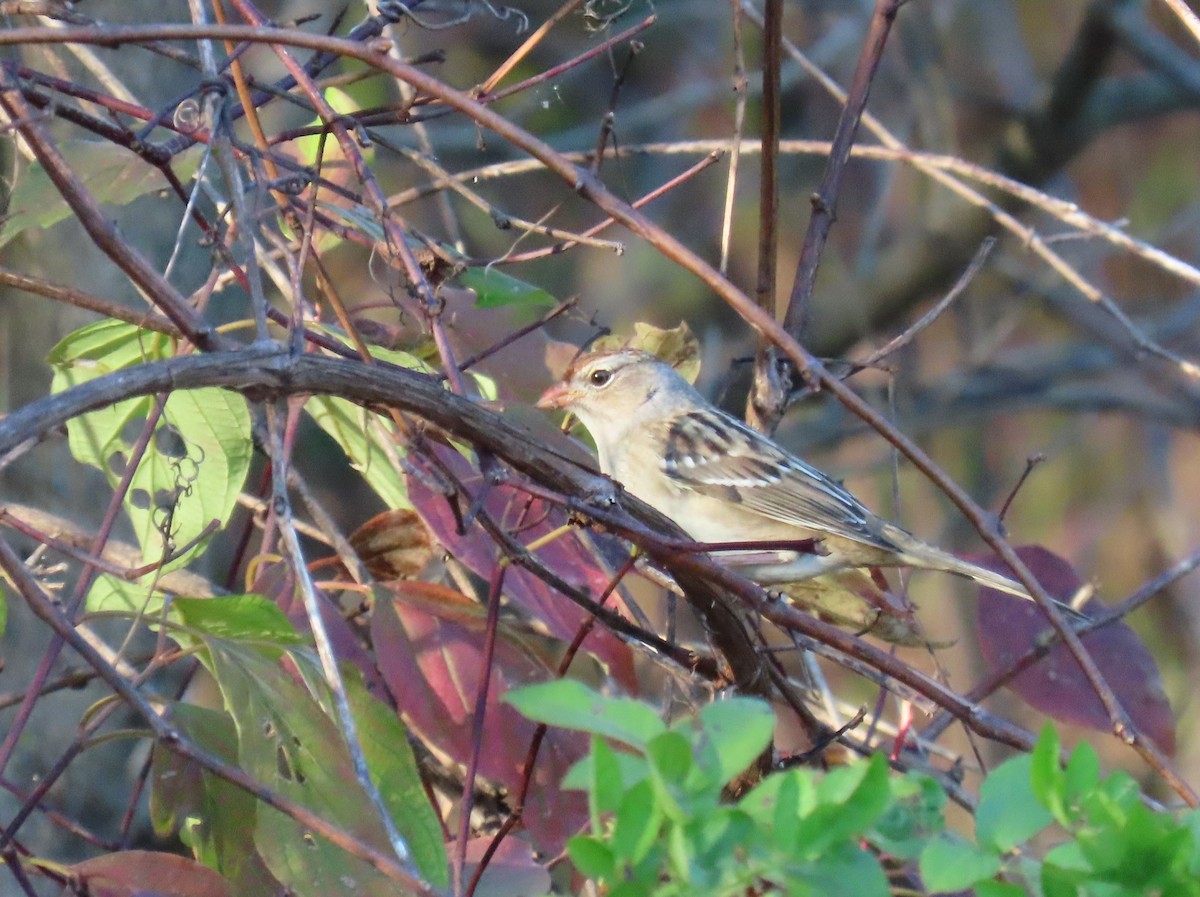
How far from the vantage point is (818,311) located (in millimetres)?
6156

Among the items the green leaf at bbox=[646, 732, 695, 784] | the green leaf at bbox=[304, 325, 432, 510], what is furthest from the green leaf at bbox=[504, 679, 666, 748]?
the green leaf at bbox=[304, 325, 432, 510]

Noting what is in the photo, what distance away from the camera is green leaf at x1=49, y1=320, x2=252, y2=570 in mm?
1805

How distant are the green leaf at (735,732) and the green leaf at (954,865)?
143mm

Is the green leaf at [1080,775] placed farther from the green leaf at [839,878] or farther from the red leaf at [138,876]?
the red leaf at [138,876]

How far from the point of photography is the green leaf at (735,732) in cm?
83

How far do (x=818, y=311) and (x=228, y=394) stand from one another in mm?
4617

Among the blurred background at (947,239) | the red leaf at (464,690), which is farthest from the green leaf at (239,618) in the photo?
the blurred background at (947,239)

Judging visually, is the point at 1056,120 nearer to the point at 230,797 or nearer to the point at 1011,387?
the point at 1011,387

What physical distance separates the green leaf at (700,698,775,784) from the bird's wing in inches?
87.0

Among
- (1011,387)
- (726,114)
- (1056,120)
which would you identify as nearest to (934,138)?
(1056,120)

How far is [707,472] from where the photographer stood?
3141mm

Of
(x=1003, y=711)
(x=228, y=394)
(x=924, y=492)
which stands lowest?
(x=1003, y=711)

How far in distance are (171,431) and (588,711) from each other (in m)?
1.17

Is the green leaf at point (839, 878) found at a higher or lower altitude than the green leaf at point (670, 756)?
lower
